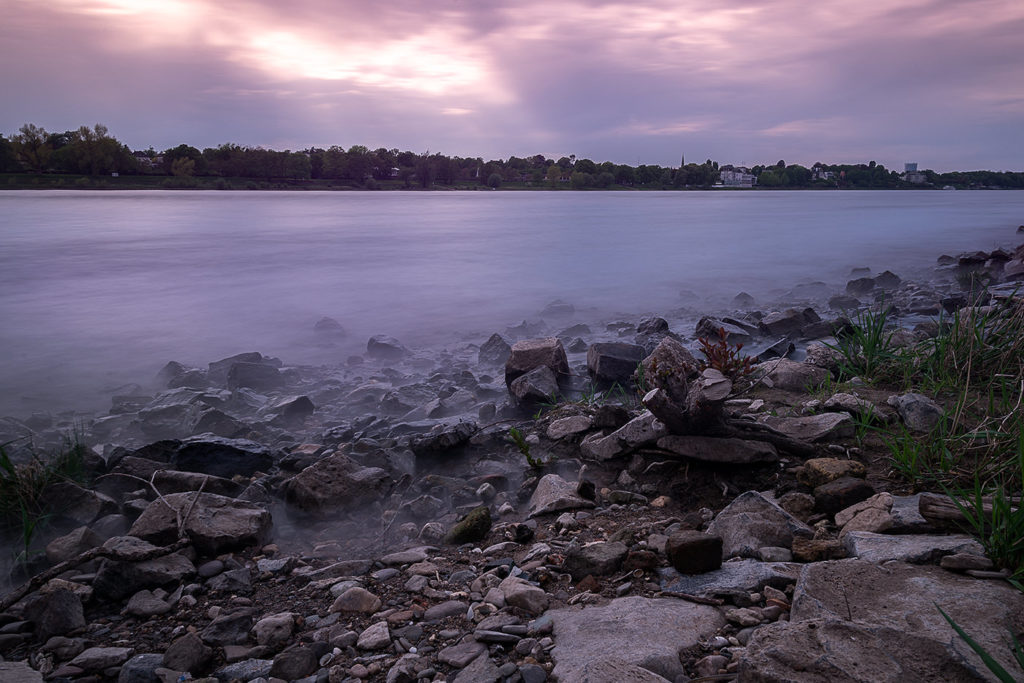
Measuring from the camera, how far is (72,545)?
3.37 meters

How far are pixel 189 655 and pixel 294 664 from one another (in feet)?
1.53

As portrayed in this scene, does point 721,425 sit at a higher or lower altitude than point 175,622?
higher

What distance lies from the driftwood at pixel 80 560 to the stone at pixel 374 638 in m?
1.37

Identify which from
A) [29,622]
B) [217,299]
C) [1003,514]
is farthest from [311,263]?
[1003,514]

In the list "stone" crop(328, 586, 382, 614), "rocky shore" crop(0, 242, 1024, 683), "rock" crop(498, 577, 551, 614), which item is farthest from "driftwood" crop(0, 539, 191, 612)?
"rock" crop(498, 577, 551, 614)

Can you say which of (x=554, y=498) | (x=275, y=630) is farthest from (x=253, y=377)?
(x=275, y=630)

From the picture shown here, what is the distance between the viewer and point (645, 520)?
307cm

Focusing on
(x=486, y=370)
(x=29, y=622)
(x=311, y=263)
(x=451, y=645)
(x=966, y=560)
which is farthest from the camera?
(x=311, y=263)

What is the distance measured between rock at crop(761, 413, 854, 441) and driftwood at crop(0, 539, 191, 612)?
338 centimetres

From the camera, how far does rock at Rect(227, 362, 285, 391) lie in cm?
709

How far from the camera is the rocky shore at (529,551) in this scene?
1908 mm

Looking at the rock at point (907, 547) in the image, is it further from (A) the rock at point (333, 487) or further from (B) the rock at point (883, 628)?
(A) the rock at point (333, 487)

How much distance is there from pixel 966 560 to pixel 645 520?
134 centimetres

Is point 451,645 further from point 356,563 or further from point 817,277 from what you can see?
point 817,277
